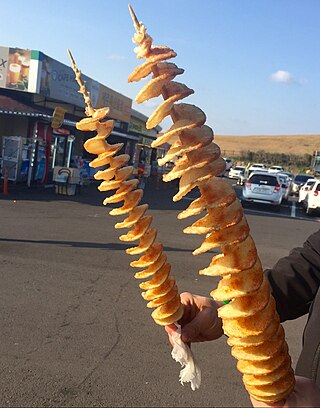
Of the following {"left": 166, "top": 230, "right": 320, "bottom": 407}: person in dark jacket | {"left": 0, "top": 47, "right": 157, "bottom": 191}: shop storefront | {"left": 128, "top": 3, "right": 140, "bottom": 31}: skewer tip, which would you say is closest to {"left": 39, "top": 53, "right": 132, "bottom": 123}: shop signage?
{"left": 0, "top": 47, "right": 157, "bottom": 191}: shop storefront

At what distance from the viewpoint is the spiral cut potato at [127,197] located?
97 cm

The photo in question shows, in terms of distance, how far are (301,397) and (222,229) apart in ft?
1.55

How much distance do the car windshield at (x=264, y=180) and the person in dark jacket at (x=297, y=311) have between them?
20458 millimetres

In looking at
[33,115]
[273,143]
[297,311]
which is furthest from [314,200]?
[273,143]

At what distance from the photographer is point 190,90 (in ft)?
2.81

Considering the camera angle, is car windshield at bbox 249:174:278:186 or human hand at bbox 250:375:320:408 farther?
car windshield at bbox 249:174:278:186

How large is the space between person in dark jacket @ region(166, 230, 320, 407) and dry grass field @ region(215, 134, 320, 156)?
97040mm

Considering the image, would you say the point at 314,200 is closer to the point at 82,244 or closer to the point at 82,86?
the point at 82,244

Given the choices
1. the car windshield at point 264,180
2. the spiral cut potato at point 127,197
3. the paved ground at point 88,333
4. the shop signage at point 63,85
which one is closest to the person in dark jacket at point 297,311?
the spiral cut potato at point 127,197

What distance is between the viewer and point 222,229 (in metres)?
0.90

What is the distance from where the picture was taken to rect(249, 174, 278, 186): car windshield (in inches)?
871

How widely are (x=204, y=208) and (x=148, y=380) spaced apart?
3952mm

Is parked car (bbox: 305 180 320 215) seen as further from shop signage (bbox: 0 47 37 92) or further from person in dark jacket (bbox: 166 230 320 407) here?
person in dark jacket (bbox: 166 230 320 407)

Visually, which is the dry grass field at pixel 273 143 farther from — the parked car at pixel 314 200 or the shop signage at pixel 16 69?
the shop signage at pixel 16 69
